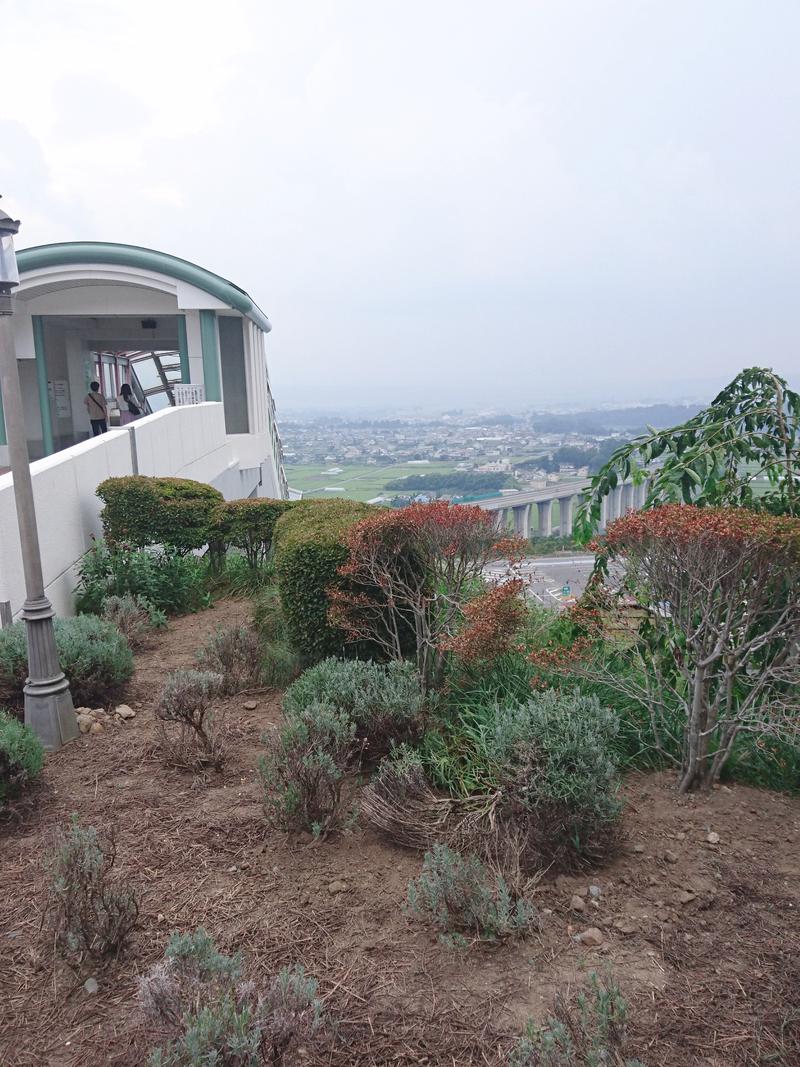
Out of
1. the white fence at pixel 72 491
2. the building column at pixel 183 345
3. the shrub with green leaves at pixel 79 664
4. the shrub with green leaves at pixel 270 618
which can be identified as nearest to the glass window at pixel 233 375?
the building column at pixel 183 345

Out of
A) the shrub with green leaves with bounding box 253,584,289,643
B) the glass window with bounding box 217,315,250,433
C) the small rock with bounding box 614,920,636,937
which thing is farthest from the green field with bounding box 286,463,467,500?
the small rock with bounding box 614,920,636,937

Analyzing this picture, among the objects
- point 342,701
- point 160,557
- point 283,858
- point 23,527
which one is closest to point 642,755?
point 342,701

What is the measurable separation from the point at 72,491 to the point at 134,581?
1.21 m

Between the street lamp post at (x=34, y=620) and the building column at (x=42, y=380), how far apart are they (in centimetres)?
1546

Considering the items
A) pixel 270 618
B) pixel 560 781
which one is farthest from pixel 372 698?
pixel 270 618

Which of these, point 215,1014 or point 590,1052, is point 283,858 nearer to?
point 215,1014

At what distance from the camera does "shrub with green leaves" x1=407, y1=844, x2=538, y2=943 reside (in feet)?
9.40

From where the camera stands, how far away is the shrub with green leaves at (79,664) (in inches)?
207

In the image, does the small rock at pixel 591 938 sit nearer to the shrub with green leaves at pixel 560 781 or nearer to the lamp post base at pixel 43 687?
the shrub with green leaves at pixel 560 781

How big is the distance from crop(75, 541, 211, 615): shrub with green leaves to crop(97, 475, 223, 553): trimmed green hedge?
297 mm

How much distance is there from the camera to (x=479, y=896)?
2.91 meters

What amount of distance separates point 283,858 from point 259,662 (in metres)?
2.63

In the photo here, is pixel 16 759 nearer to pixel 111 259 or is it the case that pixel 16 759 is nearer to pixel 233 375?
pixel 111 259

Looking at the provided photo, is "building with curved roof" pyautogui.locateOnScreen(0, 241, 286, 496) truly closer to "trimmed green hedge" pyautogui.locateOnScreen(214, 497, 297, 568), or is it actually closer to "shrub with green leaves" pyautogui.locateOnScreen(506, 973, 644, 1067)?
"trimmed green hedge" pyautogui.locateOnScreen(214, 497, 297, 568)
